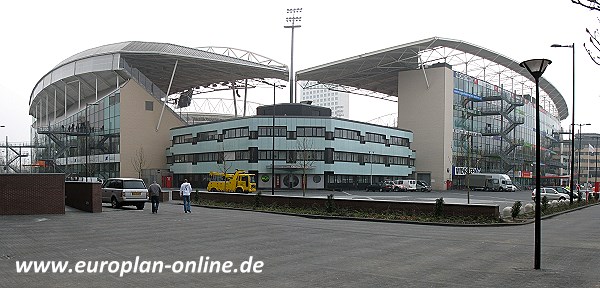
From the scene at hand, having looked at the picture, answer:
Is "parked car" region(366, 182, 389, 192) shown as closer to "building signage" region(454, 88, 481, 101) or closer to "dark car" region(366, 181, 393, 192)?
"dark car" region(366, 181, 393, 192)

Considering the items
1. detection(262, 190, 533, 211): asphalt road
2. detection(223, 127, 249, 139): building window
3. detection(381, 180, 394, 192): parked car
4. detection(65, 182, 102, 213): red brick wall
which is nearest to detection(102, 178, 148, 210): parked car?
detection(65, 182, 102, 213): red brick wall

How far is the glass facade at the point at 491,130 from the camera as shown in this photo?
84375 mm

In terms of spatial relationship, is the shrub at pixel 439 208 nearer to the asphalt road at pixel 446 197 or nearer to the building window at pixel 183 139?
the asphalt road at pixel 446 197

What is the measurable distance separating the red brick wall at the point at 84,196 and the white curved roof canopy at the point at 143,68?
47.2 meters

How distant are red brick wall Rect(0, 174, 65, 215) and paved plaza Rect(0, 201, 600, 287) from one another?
131 cm

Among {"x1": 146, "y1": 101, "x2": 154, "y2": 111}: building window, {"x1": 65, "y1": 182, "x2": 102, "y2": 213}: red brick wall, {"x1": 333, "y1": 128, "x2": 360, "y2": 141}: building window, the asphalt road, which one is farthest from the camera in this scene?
{"x1": 146, "y1": 101, "x2": 154, "y2": 111}: building window

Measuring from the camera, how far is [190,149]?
78.2 metres

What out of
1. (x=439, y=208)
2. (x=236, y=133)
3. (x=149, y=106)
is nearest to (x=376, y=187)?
(x=236, y=133)

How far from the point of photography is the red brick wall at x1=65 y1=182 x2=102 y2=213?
24.3 m

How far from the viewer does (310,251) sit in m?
13.1

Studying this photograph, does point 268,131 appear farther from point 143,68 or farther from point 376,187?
point 143,68

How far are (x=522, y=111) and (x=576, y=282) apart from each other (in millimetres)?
95409

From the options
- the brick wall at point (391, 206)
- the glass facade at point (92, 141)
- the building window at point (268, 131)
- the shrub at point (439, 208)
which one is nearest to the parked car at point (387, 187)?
the building window at point (268, 131)

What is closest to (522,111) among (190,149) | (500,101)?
(500,101)
